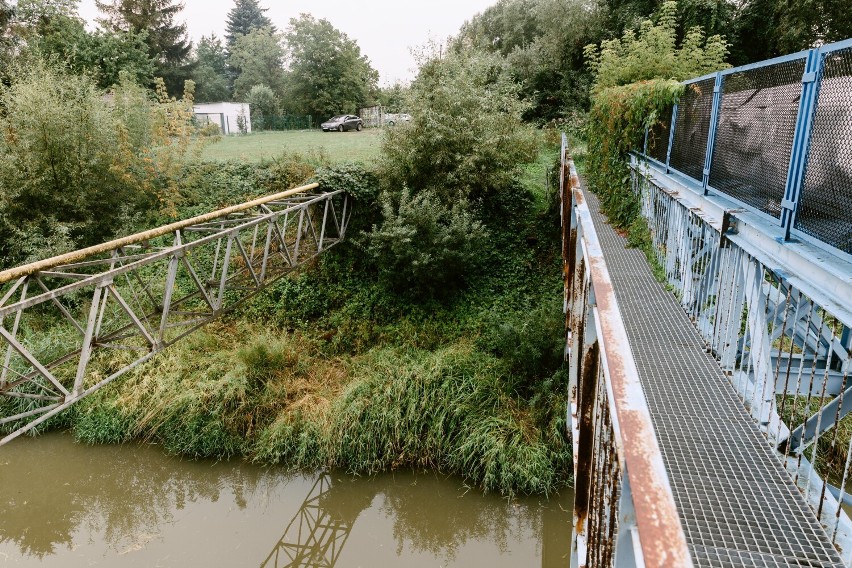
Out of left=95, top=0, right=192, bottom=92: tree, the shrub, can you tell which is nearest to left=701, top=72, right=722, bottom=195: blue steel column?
the shrub

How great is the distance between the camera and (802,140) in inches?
138

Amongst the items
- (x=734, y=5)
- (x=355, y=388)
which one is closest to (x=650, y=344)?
(x=355, y=388)

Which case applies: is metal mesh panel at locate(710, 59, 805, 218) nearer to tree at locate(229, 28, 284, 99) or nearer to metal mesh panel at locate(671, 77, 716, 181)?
metal mesh panel at locate(671, 77, 716, 181)

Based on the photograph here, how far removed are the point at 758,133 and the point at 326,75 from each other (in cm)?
3694

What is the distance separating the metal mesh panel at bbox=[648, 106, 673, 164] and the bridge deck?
408cm

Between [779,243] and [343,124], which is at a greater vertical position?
[343,124]

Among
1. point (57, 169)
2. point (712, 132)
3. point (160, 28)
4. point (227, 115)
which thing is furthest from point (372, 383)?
point (160, 28)

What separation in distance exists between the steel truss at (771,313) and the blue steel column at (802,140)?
0.18m

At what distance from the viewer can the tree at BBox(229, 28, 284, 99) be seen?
50.6 metres

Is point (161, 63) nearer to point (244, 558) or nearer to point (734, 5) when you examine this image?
point (734, 5)

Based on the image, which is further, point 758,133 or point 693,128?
point 693,128

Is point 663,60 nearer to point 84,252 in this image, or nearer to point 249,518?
point 84,252

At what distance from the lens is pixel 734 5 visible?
19.2m

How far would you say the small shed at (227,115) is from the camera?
32.5m
